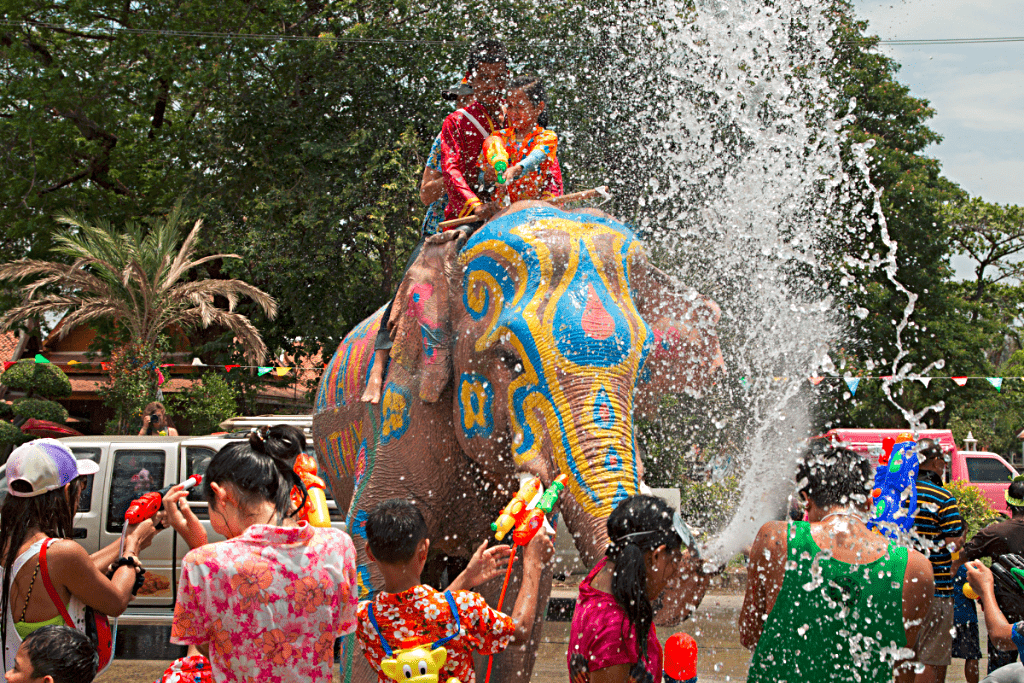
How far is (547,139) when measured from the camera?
520cm

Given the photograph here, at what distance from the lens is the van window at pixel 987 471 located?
1623 centimetres

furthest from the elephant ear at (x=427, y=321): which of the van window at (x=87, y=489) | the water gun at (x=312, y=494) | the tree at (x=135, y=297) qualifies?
the tree at (x=135, y=297)

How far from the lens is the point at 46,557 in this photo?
3191 mm

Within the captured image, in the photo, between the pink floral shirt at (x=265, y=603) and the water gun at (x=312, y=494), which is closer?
the pink floral shirt at (x=265, y=603)

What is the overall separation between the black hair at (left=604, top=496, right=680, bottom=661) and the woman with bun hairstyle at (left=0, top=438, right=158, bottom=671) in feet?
5.22

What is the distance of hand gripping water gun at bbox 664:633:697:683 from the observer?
2896 mm

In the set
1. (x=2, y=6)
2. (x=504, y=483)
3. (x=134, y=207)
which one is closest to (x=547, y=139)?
(x=504, y=483)

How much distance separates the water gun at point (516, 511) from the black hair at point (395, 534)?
0.36 m

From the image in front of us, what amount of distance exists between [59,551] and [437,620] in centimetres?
134

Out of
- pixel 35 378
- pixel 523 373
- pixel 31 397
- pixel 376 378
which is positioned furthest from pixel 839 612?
pixel 31 397

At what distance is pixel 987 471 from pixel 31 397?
1551 cm

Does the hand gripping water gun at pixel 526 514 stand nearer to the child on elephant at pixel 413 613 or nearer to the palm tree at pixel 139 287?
the child on elephant at pixel 413 613

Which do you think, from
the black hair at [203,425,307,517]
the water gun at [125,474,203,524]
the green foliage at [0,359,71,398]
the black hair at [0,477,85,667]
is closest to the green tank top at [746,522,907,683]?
the black hair at [203,425,307,517]

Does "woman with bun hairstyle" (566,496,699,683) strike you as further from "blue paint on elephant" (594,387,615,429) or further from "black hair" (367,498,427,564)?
"blue paint on elephant" (594,387,615,429)
